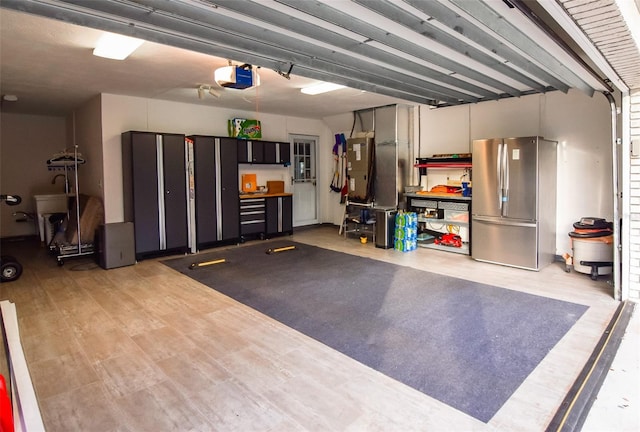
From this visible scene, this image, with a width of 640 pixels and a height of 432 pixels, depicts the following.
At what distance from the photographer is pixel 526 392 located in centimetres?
229

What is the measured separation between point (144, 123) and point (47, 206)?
10.7ft

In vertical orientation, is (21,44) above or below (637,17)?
above

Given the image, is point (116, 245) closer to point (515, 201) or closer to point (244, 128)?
point (244, 128)

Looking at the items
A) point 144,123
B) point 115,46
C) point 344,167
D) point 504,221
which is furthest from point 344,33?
point 344,167

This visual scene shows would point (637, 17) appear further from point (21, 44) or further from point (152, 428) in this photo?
point (21, 44)

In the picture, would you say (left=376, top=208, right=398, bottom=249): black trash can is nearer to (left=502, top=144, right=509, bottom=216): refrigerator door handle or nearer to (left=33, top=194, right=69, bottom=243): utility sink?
(left=502, top=144, right=509, bottom=216): refrigerator door handle

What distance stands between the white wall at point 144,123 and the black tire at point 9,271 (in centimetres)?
144

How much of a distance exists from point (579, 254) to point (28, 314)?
6.20m

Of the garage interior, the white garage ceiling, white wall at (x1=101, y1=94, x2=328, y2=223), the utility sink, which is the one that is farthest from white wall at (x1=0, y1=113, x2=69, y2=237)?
white wall at (x1=101, y1=94, x2=328, y2=223)

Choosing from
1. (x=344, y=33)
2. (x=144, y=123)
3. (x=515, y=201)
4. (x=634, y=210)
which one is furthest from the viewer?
(x=144, y=123)

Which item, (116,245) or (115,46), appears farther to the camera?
(116,245)

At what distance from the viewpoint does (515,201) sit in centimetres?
510

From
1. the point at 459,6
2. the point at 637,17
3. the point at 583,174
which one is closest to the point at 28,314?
the point at 459,6

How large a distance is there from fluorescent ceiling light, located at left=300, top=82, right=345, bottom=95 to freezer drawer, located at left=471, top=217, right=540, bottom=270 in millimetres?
2860
